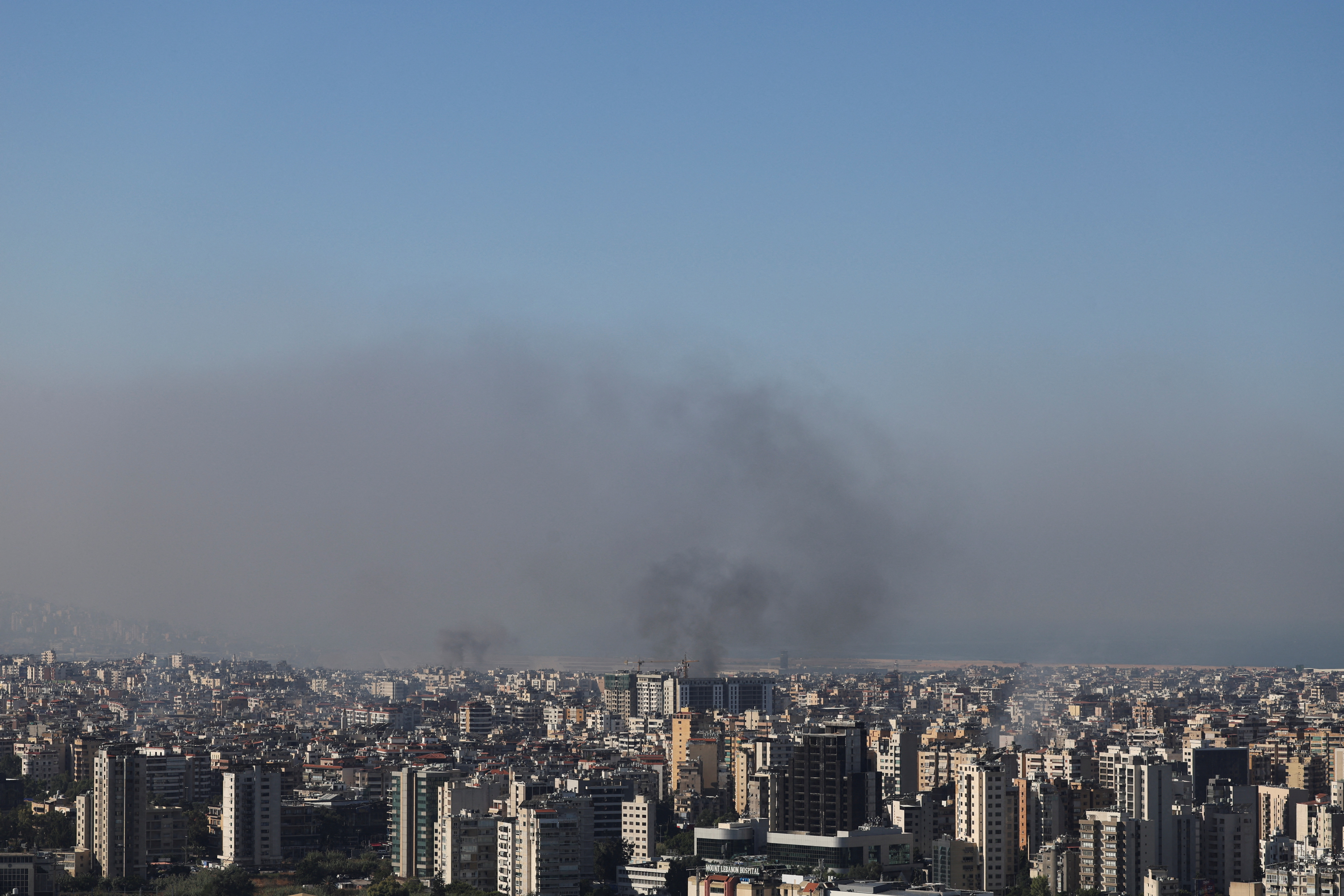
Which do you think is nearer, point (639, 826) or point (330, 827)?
point (639, 826)

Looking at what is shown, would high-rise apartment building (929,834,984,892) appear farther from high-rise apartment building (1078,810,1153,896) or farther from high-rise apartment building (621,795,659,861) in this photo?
high-rise apartment building (621,795,659,861)

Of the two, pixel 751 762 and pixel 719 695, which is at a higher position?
pixel 751 762

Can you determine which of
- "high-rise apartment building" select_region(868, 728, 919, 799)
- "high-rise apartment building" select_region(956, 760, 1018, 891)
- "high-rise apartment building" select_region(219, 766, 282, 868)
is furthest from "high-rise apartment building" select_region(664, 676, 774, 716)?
"high-rise apartment building" select_region(956, 760, 1018, 891)

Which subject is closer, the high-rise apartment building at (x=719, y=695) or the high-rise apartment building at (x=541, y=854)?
the high-rise apartment building at (x=541, y=854)

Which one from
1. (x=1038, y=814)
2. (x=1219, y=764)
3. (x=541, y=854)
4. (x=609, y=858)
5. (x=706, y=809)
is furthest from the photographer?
(x=1219, y=764)

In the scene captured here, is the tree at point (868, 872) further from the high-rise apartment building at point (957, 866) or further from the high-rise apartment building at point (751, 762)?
the high-rise apartment building at point (751, 762)

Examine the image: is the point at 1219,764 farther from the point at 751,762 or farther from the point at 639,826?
the point at 639,826

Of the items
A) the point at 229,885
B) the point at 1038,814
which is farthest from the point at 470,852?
the point at 1038,814

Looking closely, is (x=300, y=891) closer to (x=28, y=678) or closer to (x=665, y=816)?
(x=665, y=816)

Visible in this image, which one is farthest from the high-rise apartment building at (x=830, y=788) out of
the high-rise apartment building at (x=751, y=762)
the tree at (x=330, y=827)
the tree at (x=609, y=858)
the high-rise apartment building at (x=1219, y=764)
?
the high-rise apartment building at (x=1219, y=764)

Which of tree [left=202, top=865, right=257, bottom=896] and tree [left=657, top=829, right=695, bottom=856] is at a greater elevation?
tree [left=657, top=829, right=695, bottom=856]
